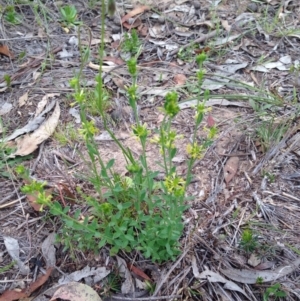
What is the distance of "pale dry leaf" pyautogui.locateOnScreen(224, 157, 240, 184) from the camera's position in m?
2.16

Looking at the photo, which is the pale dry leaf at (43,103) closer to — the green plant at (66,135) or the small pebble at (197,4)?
the green plant at (66,135)

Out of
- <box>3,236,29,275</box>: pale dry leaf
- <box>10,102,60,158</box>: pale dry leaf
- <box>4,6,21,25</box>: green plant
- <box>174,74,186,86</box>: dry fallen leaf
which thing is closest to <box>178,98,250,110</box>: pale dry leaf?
<box>174,74,186,86</box>: dry fallen leaf

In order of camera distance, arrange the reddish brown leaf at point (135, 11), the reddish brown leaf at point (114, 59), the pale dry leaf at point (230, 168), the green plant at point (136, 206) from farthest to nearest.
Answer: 1. the reddish brown leaf at point (135, 11)
2. the reddish brown leaf at point (114, 59)
3. the pale dry leaf at point (230, 168)
4. the green plant at point (136, 206)

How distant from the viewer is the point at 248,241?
1854 millimetres

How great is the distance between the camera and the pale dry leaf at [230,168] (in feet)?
7.10

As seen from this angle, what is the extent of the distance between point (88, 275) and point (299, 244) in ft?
2.85

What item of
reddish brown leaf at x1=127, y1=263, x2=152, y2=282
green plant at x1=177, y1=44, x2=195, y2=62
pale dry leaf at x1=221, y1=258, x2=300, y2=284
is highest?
green plant at x1=177, y1=44, x2=195, y2=62

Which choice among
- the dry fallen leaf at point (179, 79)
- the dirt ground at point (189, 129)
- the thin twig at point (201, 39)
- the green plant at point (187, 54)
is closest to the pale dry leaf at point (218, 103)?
the dirt ground at point (189, 129)

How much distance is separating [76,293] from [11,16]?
6.75 feet

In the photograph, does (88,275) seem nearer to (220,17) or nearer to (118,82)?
(118,82)

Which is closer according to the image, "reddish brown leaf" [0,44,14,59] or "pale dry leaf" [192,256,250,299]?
"pale dry leaf" [192,256,250,299]

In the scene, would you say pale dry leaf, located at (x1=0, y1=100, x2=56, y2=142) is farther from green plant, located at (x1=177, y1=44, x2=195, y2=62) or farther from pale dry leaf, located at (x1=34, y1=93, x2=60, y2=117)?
green plant, located at (x1=177, y1=44, x2=195, y2=62)

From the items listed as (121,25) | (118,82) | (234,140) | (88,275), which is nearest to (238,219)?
(234,140)

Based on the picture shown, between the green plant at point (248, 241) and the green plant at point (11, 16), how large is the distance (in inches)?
85.0
